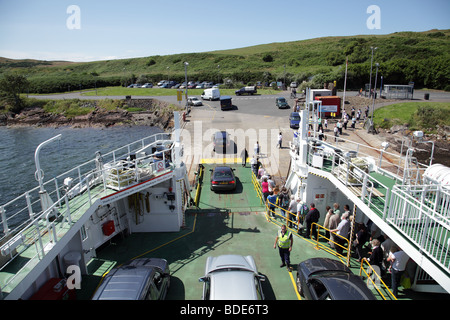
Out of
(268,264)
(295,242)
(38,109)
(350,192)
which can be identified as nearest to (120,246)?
(268,264)

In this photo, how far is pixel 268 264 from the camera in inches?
398

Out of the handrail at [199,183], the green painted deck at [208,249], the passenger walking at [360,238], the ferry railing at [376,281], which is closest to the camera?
the ferry railing at [376,281]

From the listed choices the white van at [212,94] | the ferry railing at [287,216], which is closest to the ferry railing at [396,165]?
the ferry railing at [287,216]

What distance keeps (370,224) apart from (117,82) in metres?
92.3

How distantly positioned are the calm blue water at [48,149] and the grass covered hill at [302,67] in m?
26.6

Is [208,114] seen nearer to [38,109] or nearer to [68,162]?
[68,162]

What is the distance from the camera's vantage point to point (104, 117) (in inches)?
2229

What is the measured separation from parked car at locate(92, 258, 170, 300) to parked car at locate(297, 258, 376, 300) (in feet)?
12.7

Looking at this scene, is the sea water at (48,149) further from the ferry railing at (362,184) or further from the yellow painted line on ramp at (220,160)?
the ferry railing at (362,184)

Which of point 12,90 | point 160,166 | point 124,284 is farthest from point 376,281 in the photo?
point 12,90

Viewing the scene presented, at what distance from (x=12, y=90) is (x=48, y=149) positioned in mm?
36054

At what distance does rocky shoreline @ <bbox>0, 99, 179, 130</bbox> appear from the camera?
52.9m

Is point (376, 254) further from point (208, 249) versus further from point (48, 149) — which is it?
point (48, 149)

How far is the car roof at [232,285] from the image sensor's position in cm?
670
